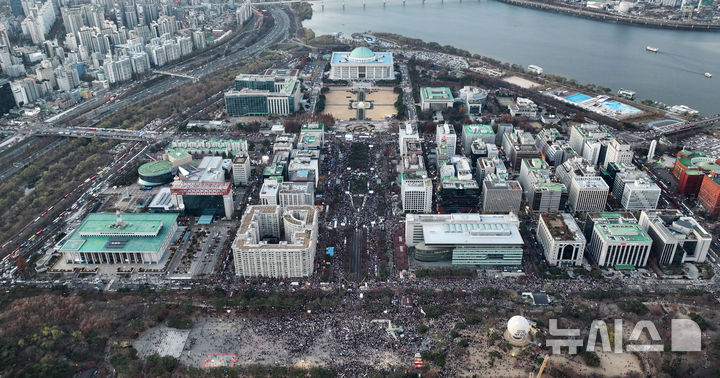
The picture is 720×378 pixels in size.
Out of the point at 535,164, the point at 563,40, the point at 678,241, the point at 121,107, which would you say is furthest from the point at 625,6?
the point at 121,107

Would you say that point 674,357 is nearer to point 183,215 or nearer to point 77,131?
point 183,215

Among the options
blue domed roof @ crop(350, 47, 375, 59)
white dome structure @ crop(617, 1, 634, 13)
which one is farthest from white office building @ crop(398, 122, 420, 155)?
white dome structure @ crop(617, 1, 634, 13)

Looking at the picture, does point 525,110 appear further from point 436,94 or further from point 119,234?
point 119,234

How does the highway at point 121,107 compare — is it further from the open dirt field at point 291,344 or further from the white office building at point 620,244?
the white office building at point 620,244

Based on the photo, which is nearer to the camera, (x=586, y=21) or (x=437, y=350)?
(x=437, y=350)

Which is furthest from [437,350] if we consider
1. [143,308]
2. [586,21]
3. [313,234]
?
[586,21]

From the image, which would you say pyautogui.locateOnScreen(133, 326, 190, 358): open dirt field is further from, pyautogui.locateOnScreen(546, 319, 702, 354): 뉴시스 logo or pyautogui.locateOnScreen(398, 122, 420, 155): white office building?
pyautogui.locateOnScreen(398, 122, 420, 155): white office building
